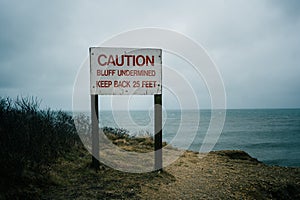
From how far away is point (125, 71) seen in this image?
634 cm

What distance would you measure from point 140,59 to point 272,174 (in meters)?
4.47

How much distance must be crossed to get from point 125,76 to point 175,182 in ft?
8.81

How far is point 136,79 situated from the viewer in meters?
6.37

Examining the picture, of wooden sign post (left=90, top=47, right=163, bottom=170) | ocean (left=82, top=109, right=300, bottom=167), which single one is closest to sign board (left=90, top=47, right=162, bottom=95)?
wooden sign post (left=90, top=47, right=163, bottom=170)

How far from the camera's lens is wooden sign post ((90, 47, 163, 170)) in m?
6.21

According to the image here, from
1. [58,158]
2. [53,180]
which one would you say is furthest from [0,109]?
[53,180]

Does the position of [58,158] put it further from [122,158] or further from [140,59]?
[140,59]

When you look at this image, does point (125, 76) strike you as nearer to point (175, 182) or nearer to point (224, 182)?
point (175, 182)

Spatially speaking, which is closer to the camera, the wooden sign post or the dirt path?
the dirt path

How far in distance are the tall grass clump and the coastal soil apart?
0.38 meters

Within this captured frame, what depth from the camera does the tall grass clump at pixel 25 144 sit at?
4656 mm

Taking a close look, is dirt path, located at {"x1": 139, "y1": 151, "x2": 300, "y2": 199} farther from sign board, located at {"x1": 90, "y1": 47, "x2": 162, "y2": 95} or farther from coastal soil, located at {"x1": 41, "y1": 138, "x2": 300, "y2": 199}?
sign board, located at {"x1": 90, "y1": 47, "x2": 162, "y2": 95}

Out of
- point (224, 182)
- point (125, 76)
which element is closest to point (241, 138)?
point (224, 182)

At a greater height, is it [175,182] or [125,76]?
[125,76]
